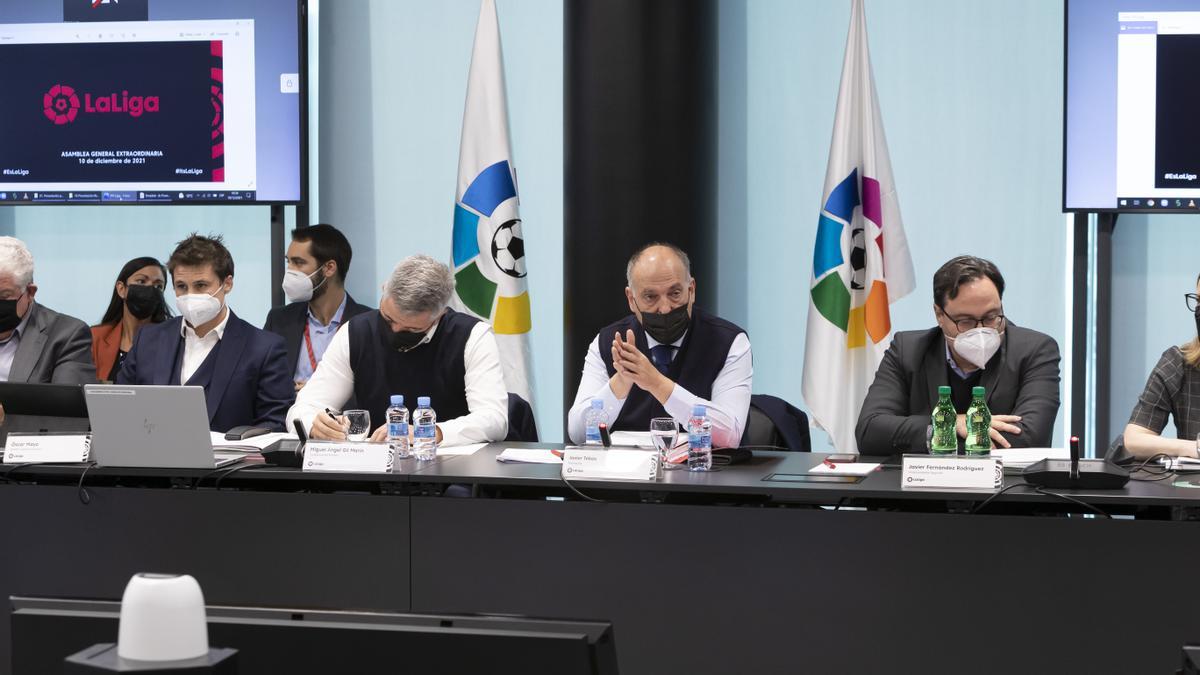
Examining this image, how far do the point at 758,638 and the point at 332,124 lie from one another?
12.7 ft

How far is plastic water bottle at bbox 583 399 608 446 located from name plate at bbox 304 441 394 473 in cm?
66

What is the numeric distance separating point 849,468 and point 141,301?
2.96m

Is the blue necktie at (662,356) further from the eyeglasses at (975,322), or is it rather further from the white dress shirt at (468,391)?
the eyeglasses at (975,322)

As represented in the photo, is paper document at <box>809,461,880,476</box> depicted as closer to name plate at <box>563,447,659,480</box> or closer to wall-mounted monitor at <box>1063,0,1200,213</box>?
name plate at <box>563,447,659,480</box>

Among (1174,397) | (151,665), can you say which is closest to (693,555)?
(1174,397)

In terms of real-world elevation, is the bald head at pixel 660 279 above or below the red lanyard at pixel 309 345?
above

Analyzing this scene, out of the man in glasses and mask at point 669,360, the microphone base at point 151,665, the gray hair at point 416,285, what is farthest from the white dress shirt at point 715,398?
the microphone base at point 151,665

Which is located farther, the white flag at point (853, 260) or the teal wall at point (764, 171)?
the teal wall at point (764, 171)

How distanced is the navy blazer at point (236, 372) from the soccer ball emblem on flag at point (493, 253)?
1203 mm

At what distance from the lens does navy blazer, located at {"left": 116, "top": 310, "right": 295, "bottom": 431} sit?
3.87 m

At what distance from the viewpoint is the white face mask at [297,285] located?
4840 millimetres

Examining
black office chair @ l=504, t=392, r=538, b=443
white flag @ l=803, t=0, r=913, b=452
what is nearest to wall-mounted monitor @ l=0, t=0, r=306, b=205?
black office chair @ l=504, t=392, r=538, b=443

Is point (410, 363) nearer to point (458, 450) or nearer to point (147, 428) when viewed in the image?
point (458, 450)

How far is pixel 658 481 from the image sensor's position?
2791mm
